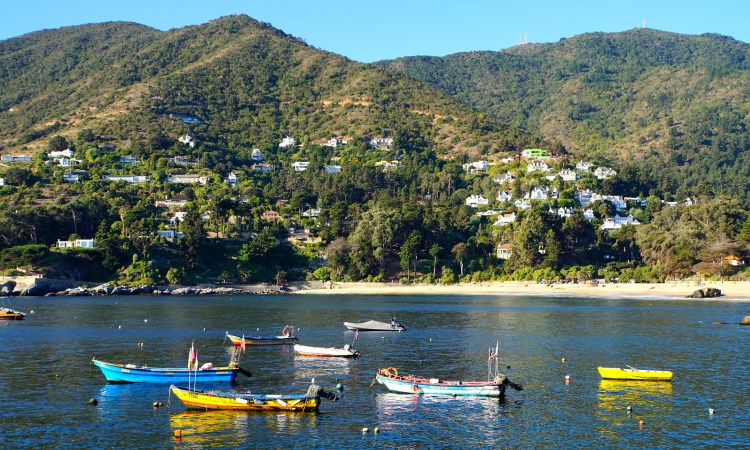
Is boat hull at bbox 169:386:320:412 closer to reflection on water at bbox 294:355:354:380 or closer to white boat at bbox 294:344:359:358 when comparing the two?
reflection on water at bbox 294:355:354:380

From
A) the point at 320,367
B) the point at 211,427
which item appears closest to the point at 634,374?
the point at 320,367

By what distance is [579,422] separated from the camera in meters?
47.5

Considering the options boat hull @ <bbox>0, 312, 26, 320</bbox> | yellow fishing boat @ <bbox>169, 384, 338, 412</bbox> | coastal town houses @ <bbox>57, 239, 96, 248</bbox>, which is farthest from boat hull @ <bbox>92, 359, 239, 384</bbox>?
Answer: coastal town houses @ <bbox>57, 239, 96, 248</bbox>

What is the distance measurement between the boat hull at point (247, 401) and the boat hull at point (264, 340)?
30.6m

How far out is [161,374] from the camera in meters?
57.0

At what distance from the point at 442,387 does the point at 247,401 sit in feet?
46.1

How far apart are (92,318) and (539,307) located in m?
69.1

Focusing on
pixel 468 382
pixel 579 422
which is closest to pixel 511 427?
pixel 579 422

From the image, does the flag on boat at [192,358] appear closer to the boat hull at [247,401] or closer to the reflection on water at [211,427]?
the boat hull at [247,401]

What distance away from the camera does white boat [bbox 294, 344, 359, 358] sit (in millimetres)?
72188

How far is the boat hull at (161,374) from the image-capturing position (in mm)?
56750

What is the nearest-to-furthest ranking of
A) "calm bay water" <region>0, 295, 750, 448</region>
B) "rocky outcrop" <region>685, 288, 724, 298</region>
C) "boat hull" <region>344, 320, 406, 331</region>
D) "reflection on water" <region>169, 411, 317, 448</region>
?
"reflection on water" <region>169, 411, 317, 448</region>
"calm bay water" <region>0, 295, 750, 448</region>
"boat hull" <region>344, 320, 406, 331</region>
"rocky outcrop" <region>685, 288, 724, 298</region>

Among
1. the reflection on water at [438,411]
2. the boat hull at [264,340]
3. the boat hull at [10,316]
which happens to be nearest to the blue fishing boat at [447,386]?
the reflection on water at [438,411]

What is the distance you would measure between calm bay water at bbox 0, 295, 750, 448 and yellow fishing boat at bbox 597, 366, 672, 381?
1.04m
